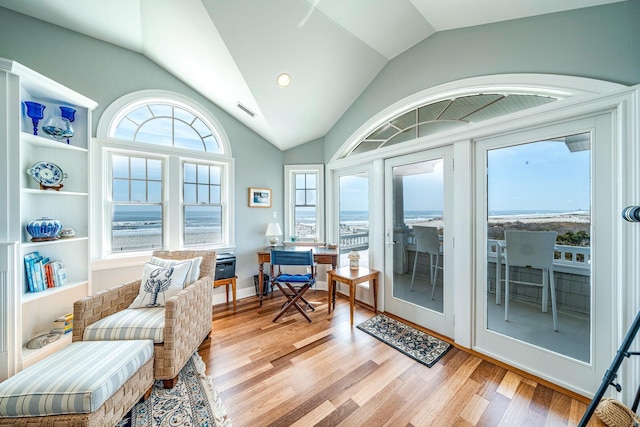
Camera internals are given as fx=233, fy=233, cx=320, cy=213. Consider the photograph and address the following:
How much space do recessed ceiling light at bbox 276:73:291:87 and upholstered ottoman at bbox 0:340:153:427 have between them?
2.90 meters

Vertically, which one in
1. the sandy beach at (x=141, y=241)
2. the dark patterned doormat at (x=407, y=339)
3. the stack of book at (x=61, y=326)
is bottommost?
the dark patterned doormat at (x=407, y=339)

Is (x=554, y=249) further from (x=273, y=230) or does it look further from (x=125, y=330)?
(x=125, y=330)

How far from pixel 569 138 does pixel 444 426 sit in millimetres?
2291

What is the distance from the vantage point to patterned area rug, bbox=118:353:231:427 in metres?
1.51

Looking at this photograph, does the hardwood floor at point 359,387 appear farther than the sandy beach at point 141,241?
No

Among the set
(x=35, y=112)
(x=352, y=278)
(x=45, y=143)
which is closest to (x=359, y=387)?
(x=352, y=278)

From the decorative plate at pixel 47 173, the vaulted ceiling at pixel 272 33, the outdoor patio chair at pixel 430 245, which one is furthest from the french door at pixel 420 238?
the decorative plate at pixel 47 173

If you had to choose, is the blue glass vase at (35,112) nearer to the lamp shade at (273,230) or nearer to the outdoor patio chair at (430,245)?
the lamp shade at (273,230)

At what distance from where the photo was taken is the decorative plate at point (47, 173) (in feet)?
7.17

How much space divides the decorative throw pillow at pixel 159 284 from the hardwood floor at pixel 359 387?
0.69m

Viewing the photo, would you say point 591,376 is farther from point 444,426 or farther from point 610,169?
point 610,169

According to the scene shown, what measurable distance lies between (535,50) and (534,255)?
5.49 ft

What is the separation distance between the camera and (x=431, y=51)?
248 centimetres

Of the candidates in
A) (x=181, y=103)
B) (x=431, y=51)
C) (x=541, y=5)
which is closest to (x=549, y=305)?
(x=541, y=5)
